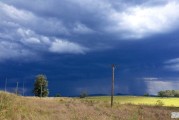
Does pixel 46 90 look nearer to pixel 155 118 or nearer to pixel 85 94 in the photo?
pixel 85 94

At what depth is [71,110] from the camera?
5525 cm

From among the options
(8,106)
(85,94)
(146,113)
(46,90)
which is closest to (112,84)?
(146,113)

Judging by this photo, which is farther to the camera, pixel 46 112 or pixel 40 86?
pixel 40 86

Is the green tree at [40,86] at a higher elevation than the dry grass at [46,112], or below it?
higher

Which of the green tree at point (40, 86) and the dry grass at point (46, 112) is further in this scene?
the green tree at point (40, 86)

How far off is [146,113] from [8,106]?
133ft

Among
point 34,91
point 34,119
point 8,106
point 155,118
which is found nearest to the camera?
point 8,106

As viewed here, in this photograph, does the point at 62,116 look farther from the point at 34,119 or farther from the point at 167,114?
the point at 167,114

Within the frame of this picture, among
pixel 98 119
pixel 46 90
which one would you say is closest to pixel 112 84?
pixel 98 119

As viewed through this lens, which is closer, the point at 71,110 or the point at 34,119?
the point at 34,119

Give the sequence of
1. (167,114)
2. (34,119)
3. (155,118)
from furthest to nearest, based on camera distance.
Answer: (167,114)
(155,118)
(34,119)

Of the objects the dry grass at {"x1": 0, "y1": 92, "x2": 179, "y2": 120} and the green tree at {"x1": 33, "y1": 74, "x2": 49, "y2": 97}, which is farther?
the green tree at {"x1": 33, "y1": 74, "x2": 49, "y2": 97}

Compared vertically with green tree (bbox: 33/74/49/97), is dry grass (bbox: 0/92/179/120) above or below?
below

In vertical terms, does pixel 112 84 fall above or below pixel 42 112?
above
